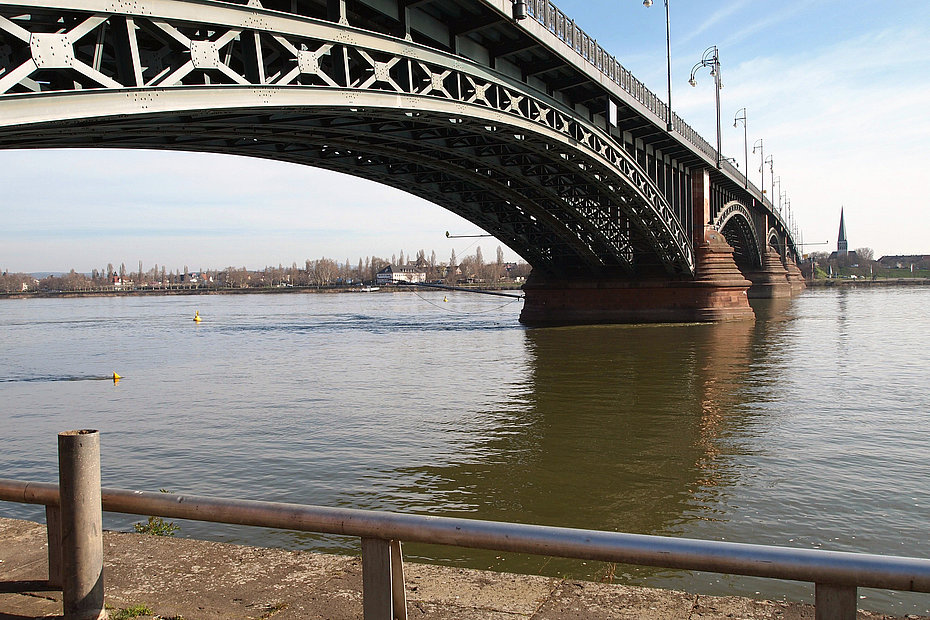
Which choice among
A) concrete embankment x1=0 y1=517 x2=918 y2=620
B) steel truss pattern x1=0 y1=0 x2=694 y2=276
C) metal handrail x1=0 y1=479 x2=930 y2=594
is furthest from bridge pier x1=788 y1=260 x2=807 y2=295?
metal handrail x1=0 y1=479 x2=930 y2=594

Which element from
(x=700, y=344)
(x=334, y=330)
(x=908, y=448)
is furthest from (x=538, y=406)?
(x=334, y=330)

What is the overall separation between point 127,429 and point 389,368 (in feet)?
31.4

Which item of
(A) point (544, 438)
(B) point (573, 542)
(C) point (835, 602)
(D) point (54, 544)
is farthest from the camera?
(A) point (544, 438)

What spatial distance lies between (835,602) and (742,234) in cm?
6725

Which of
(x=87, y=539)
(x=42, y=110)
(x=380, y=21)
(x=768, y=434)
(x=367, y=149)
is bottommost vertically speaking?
(x=768, y=434)

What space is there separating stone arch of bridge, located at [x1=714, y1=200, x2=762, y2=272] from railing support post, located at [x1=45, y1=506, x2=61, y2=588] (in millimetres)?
46744

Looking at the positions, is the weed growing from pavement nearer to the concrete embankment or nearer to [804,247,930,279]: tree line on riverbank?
the concrete embankment

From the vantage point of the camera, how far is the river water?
7.77 m

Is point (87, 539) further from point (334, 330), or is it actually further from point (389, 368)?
point (334, 330)

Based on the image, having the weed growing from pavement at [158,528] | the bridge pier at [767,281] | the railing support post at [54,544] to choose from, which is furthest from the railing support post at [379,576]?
the bridge pier at [767,281]

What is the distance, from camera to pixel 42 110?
7.96 meters

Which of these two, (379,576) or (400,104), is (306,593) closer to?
(379,576)

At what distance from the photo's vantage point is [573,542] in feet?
9.40

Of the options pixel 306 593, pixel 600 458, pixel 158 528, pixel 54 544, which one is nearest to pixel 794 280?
pixel 600 458
